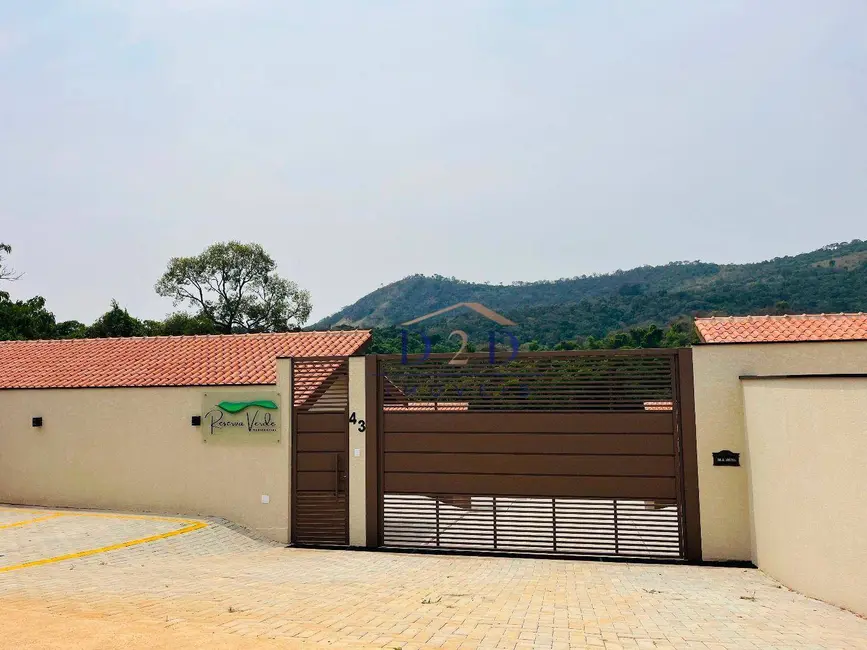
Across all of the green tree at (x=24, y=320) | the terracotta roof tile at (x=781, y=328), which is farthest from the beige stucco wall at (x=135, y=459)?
the green tree at (x=24, y=320)

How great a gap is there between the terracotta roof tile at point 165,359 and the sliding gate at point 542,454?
3776 mm

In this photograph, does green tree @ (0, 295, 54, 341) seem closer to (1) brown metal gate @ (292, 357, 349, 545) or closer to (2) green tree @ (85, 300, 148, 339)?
(2) green tree @ (85, 300, 148, 339)

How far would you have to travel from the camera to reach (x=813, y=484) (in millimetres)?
9133

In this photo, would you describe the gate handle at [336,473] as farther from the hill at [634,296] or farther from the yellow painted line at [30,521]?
the hill at [634,296]

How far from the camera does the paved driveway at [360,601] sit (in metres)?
6.66

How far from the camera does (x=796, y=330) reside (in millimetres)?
15945

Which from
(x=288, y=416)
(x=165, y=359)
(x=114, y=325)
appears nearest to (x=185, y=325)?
(x=114, y=325)

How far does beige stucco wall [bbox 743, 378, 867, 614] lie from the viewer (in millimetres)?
8008

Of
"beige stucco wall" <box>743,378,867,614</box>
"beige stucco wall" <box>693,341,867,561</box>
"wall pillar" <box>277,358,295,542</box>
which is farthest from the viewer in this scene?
"wall pillar" <box>277,358,295,542</box>

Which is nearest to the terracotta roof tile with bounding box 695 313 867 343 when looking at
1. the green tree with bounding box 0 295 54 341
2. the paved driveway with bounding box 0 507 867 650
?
the paved driveway with bounding box 0 507 867 650

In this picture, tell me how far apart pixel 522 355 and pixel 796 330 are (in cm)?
718

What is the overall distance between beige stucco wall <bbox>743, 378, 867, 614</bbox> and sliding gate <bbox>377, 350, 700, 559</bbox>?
60.9 inches

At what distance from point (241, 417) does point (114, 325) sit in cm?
3525

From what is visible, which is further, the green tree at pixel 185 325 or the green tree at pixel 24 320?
the green tree at pixel 185 325
